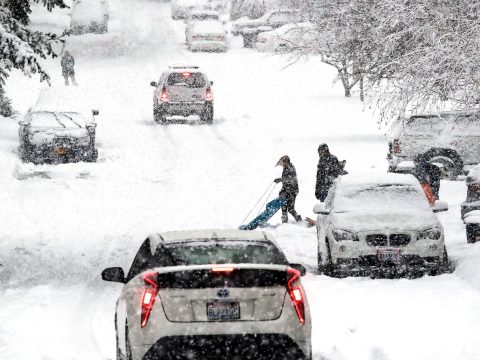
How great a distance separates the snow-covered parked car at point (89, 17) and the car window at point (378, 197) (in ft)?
144

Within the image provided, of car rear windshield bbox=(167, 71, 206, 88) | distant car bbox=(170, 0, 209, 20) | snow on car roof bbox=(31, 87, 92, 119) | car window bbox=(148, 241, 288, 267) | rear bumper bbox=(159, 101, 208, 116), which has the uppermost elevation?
distant car bbox=(170, 0, 209, 20)

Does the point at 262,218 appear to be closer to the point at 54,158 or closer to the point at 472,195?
the point at 472,195

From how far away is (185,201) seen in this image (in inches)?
995

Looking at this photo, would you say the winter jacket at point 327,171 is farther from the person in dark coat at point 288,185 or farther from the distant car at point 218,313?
the distant car at point 218,313

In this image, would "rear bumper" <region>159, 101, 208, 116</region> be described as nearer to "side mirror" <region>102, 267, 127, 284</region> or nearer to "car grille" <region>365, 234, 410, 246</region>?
"car grille" <region>365, 234, 410, 246</region>

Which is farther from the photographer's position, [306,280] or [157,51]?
→ [157,51]

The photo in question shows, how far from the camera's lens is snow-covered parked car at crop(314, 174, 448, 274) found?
50.6 feet

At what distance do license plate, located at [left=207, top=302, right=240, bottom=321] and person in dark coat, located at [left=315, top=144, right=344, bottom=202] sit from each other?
12.9 metres

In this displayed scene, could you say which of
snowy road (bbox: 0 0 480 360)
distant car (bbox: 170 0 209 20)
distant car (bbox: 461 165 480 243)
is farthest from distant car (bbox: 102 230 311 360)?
distant car (bbox: 170 0 209 20)

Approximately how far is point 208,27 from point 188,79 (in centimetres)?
1968

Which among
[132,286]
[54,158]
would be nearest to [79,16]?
[54,158]

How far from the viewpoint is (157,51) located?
5506 centimetres

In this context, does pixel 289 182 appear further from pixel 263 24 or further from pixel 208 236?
pixel 263 24

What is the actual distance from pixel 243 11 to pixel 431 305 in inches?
1961
